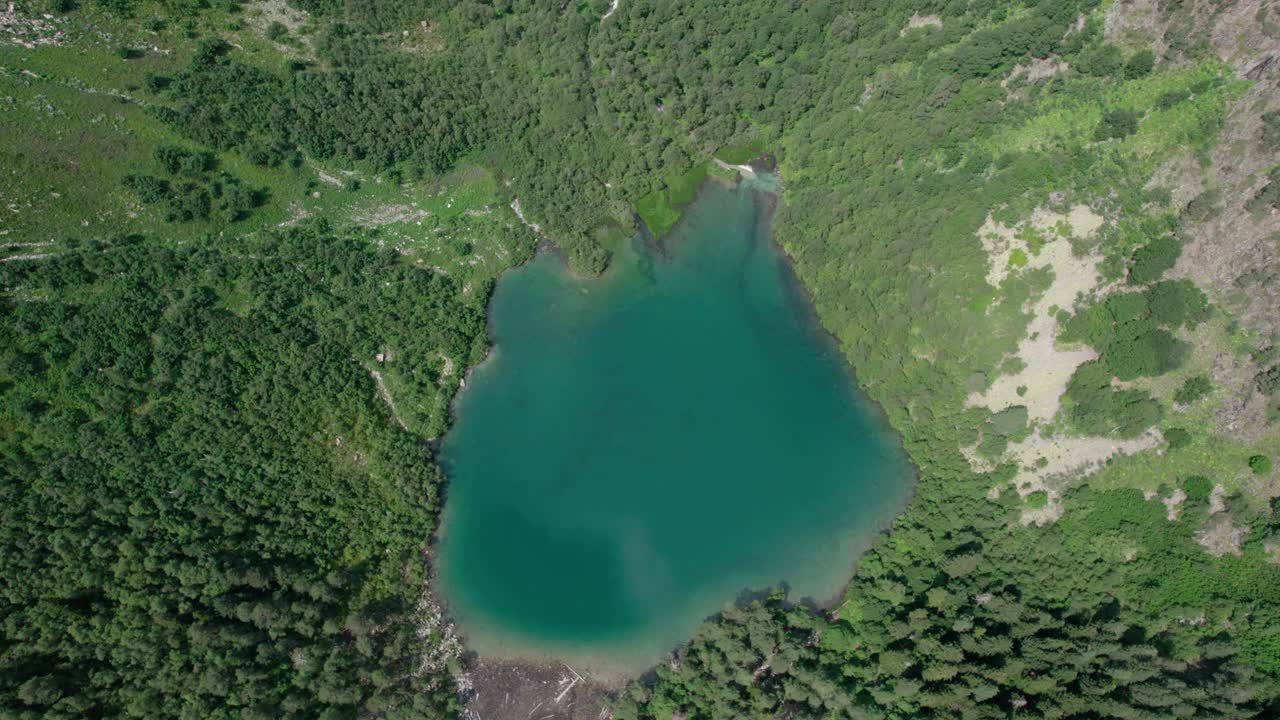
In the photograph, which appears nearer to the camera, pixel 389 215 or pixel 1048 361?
pixel 1048 361

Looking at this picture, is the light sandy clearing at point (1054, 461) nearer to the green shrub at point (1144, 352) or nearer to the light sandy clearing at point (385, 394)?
the green shrub at point (1144, 352)

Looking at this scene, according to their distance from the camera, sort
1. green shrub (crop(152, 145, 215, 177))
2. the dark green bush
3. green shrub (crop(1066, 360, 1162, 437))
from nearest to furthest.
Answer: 1. the dark green bush
2. green shrub (crop(1066, 360, 1162, 437))
3. green shrub (crop(152, 145, 215, 177))

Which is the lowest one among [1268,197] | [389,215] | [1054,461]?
[389,215]

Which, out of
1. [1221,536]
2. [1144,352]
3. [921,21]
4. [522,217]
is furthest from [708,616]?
[921,21]

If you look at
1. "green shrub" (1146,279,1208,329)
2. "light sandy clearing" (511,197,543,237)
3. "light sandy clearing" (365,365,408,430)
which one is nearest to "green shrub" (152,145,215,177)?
"light sandy clearing" (365,365,408,430)

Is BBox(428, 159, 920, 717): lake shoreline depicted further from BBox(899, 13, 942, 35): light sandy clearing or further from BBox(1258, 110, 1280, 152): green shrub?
BBox(1258, 110, 1280, 152): green shrub

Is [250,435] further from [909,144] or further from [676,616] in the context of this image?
[909,144]

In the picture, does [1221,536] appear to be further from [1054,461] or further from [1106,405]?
[1106,405]
